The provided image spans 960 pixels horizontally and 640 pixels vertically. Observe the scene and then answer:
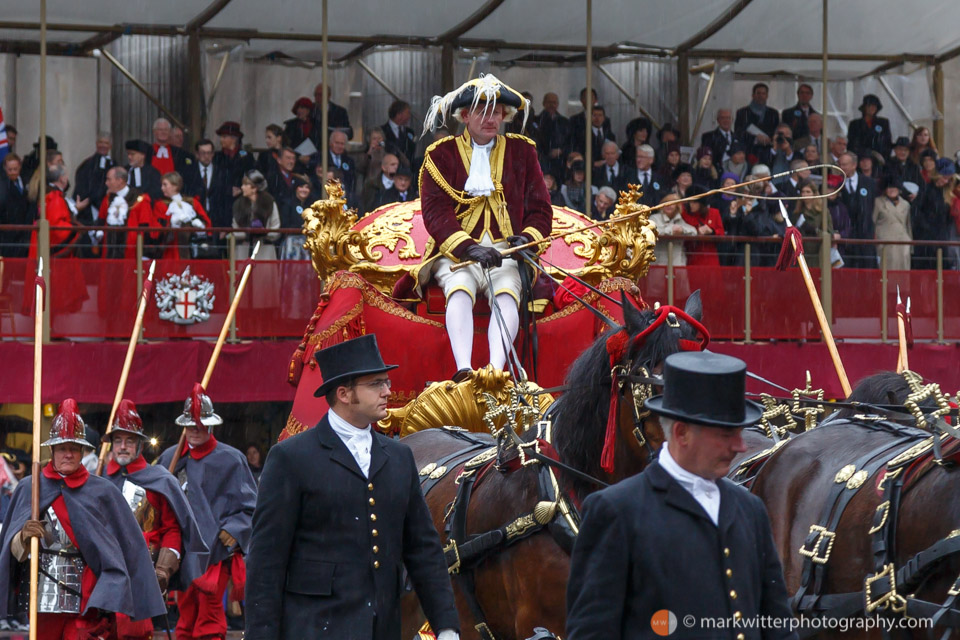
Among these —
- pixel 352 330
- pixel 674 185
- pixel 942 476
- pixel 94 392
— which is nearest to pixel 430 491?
pixel 352 330

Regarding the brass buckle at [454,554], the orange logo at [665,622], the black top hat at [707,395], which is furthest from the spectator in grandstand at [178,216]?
the orange logo at [665,622]

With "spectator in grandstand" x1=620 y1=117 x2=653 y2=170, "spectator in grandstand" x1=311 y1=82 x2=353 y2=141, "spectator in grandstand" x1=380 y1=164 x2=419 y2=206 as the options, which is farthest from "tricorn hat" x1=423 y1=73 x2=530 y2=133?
"spectator in grandstand" x1=311 y1=82 x2=353 y2=141

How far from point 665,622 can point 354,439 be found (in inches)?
67.7

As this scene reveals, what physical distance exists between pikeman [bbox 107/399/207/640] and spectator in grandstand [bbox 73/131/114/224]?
549 centimetres

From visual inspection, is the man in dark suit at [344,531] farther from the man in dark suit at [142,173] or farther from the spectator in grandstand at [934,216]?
the spectator in grandstand at [934,216]

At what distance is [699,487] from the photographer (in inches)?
148

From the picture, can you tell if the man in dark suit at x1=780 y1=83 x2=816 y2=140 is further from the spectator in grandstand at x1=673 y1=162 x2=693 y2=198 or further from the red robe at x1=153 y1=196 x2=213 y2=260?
the red robe at x1=153 y1=196 x2=213 y2=260

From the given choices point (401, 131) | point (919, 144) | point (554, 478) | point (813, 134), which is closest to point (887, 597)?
point (554, 478)

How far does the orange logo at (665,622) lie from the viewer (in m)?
3.67

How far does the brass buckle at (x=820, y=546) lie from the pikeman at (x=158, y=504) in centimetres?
489

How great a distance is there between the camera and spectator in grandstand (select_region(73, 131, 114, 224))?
14.8 m

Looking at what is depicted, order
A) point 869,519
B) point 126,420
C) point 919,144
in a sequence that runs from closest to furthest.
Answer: point 869,519
point 126,420
point 919,144

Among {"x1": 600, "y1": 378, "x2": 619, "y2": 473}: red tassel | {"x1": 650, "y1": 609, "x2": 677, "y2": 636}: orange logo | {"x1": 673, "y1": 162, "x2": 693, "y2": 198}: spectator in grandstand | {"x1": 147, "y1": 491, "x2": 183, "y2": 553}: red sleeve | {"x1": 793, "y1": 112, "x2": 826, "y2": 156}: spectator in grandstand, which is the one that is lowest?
{"x1": 147, "y1": 491, "x2": 183, "y2": 553}: red sleeve

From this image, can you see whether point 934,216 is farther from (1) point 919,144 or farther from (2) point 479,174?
(2) point 479,174
